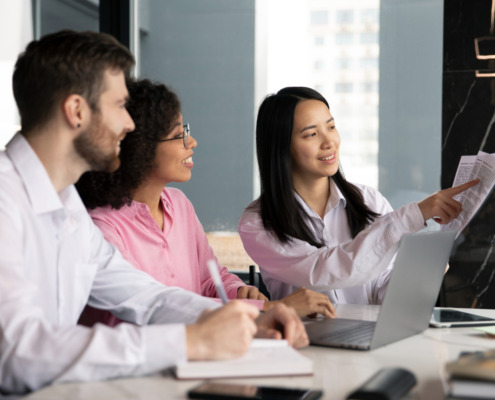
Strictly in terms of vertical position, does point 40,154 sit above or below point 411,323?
above

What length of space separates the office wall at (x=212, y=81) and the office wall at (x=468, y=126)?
1099mm

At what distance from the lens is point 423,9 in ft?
11.9

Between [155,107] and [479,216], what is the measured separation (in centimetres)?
190

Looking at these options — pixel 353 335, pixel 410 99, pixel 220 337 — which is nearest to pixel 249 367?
pixel 220 337

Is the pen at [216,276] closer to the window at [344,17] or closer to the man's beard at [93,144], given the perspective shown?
the man's beard at [93,144]

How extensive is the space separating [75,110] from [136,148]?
0.75 m

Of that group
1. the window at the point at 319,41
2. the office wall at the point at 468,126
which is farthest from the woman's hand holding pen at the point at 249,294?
the window at the point at 319,41

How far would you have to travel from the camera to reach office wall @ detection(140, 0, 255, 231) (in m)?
3.94

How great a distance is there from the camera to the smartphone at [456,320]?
5.95 feet

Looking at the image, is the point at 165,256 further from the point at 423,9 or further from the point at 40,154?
the point at 423,9

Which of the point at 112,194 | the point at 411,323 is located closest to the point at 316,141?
the point at 112,194

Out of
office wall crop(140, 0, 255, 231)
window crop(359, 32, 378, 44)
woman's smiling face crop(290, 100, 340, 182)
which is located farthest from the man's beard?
window crop(359, 32, 378, 44)

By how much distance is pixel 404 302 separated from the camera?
1.56 m

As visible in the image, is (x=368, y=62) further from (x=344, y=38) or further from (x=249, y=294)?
(x=249, y=294)
